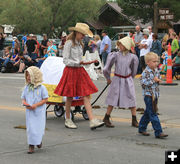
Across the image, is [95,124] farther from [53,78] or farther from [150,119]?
[53,78]

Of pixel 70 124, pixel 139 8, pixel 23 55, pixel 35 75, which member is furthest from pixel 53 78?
pixel 139 8

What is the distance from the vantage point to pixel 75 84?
8.58 metres

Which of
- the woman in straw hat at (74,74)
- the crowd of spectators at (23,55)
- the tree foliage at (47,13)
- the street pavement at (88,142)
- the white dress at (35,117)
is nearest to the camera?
the street pavement at (88,142)

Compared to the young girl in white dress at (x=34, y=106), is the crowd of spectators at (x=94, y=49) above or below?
above

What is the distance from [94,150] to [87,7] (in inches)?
2115

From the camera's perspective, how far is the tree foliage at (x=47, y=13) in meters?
57.7

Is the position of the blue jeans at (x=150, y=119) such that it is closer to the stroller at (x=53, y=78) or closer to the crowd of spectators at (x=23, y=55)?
the stroller at (x=53, y=78)

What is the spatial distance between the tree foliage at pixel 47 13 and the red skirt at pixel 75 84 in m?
48.8

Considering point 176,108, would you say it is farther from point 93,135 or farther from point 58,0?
point 58,0

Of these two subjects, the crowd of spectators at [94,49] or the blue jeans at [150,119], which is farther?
the crowd of spectators at [94,49]

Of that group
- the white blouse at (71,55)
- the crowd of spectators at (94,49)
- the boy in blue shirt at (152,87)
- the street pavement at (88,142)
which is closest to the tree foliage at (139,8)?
the crowd of spectators at (94,49)

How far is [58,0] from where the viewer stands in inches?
2281

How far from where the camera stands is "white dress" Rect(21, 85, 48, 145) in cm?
664

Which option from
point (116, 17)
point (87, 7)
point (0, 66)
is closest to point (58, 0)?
point (87, 7)
